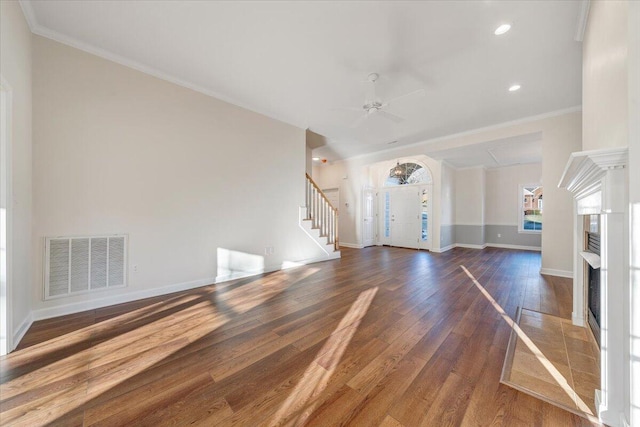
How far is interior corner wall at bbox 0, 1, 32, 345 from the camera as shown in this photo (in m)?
1.82

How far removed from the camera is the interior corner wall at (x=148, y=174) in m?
2.43

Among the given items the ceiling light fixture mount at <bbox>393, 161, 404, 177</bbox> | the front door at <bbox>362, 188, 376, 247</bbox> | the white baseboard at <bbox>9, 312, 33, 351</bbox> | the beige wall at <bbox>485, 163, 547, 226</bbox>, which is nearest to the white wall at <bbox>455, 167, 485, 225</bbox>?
the beige wall at <bbox>485, 163, 547, 226</bbox>

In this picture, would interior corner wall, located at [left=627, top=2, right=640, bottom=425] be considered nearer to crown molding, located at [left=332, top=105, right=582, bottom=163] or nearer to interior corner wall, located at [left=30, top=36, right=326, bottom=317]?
interior corner wall, located at [left=30, top=36, right=326, bottom=317]

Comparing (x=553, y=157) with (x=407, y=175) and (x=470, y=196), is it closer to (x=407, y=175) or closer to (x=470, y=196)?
(x=407, y=175)

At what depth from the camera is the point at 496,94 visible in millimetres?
3557

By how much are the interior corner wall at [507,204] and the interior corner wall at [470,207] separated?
591 millimetres

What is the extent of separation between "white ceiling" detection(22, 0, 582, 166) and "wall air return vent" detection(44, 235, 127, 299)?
2.14 metres

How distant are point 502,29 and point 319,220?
413 centimetres

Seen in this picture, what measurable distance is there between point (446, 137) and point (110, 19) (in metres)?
5.83

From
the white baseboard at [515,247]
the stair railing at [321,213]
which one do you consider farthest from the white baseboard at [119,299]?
the white baseboard at [515,247]

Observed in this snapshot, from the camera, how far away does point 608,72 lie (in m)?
1.47

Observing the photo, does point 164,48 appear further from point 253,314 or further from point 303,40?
point 253,314

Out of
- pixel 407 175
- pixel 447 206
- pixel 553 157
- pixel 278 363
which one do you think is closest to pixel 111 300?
pixel 278 363

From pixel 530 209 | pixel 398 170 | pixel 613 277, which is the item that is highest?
pixel 398 170
